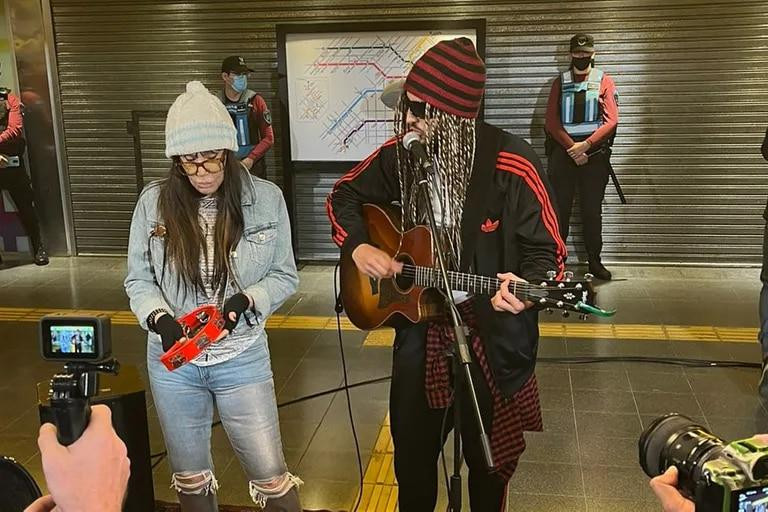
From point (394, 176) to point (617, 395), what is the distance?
93.1 inches

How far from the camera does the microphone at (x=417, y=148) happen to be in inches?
84.6

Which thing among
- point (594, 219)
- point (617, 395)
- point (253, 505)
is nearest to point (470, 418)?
point (253, 505)

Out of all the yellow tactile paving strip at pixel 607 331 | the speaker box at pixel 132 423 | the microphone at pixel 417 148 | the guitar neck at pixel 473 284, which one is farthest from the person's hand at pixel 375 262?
the yellow tactile paving strip at pixel 607 331

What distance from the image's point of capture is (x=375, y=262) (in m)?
2.50

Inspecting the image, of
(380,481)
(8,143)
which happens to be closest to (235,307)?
(380,481)

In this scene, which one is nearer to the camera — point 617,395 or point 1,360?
point 617,395

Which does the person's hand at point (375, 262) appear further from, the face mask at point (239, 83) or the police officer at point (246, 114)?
the face mask at point (239, 83)

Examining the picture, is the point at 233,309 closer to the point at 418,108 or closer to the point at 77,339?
the point at 77,339

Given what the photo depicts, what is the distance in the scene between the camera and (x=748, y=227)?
7051 mm

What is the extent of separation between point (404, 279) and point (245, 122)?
15.0ft

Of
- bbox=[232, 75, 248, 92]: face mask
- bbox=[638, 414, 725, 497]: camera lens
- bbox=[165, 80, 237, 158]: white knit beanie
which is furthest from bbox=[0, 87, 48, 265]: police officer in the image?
bbox=[638, 414, 725, 497]: camera lens

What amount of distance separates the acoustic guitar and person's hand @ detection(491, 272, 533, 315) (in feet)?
0.06

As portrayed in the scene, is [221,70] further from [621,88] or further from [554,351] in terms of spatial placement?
[554,351]

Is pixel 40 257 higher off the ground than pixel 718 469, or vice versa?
pixel 718 469
